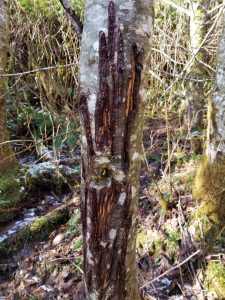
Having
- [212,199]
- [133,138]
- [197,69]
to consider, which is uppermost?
[197,69]

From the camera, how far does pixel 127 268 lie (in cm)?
171

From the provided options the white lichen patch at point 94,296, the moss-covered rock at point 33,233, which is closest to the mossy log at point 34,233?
the moss-covered rock at point 33,233

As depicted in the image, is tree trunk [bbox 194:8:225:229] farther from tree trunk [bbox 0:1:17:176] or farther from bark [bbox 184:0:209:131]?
tree trunk [bbox 0:1:17:176]

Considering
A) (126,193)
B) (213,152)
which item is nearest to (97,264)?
(126,193)

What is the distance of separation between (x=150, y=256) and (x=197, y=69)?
9.20ft

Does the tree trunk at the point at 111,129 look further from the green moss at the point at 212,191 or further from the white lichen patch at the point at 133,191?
the green moss at the point at 212,191

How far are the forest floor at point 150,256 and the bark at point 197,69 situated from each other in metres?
1.11

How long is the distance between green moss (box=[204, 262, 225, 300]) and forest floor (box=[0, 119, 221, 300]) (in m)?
0.04

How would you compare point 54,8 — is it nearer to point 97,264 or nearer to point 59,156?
point 59,156

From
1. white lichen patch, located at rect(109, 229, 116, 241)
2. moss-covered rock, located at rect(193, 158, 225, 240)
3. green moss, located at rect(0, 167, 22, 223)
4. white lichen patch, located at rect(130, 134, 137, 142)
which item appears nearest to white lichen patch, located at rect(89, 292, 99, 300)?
white lichen patch, located at rect(109, 229, 116, 241)

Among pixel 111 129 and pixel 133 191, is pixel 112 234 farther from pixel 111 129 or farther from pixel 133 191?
pixel 111 129

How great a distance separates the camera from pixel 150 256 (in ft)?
9.05

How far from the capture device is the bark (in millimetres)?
4320

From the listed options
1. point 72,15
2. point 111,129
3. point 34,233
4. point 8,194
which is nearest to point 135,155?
point 111,129
